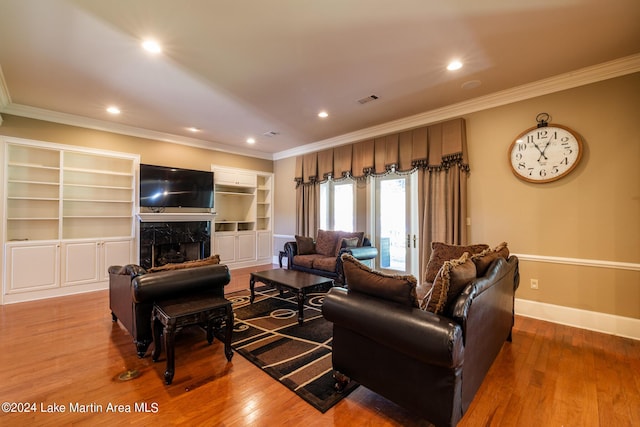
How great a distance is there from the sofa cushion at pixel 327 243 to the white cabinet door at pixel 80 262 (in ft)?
12.8

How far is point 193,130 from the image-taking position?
5.29 m

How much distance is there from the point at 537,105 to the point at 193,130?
5525mm

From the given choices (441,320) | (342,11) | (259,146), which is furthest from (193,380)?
(259,146)

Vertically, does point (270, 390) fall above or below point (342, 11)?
below

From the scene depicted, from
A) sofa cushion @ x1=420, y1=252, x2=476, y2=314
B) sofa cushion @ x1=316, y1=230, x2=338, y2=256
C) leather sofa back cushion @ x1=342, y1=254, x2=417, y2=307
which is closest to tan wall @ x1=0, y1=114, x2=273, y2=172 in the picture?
sofa cushion @ x1=316, y1=230, x2=338, y2=256

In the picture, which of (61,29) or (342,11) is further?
(61,29)

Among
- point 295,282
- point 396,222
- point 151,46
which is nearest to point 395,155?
point 396,222

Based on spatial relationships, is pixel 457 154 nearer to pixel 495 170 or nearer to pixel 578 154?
pixel 495 170

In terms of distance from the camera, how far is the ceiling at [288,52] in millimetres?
2211

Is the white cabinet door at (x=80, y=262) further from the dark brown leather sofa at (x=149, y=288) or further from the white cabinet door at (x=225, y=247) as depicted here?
the dark brown leather sofa at (x=149, y=288)

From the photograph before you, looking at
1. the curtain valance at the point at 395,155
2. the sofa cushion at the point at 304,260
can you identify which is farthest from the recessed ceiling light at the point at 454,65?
the sofa cushion at the point at 304,260

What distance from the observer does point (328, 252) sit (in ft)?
17.3

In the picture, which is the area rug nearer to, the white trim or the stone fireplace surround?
the stone fireplace surround

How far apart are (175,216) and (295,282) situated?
3.22 metres
